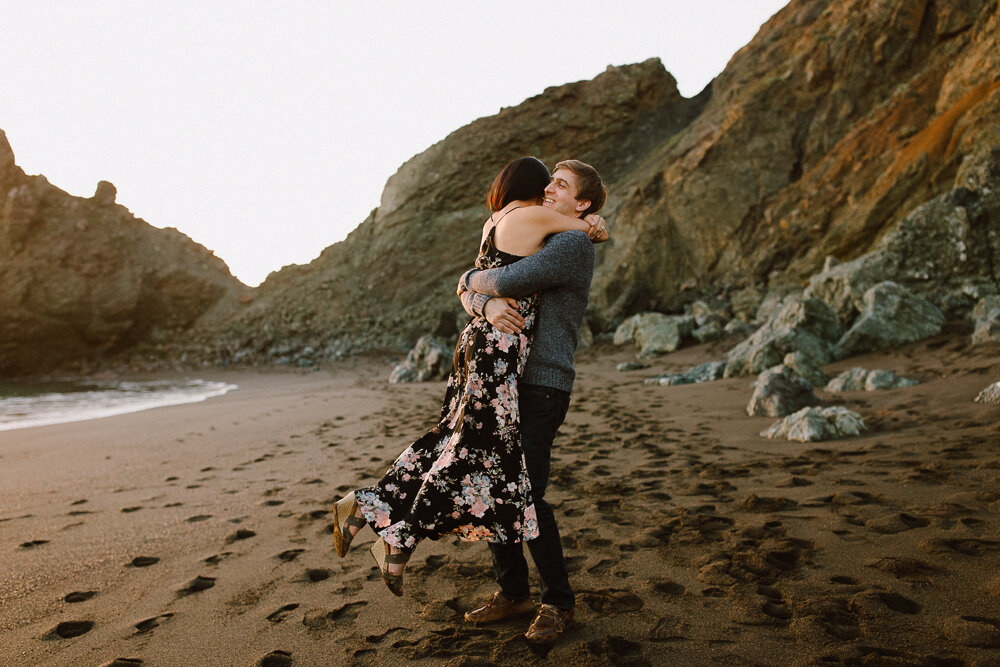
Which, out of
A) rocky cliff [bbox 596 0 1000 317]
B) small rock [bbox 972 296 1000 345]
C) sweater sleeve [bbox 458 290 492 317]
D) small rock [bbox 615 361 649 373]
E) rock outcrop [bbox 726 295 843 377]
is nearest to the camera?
sweater sleeve [bbox 458 290 492 317]

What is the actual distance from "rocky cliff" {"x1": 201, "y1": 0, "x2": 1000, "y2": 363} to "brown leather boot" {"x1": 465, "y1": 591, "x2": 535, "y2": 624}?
913 centimetres

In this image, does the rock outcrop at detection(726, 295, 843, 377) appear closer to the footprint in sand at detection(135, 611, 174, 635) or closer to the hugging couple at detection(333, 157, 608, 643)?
the hugging couple at detection(333, 157, 608, 643)

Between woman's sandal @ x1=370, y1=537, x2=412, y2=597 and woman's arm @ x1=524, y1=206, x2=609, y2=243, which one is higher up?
woman's arm @ x1=524, y1=206, x2=609, y2=243

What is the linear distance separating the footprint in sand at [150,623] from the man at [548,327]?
1209 millimetres

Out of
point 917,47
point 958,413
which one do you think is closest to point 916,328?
point 958,413

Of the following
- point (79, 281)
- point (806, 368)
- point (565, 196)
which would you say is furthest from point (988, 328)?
point (79, 281)

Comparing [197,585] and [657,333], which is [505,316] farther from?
[657,333]

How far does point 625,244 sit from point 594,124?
8.89 m

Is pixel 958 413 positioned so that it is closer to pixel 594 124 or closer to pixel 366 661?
pixel 366 661

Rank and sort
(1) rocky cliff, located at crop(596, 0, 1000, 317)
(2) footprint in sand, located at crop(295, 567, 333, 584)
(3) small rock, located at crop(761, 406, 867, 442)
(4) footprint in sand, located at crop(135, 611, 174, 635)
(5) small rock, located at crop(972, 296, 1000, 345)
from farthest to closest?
(1) rocky cliff, located at crop(596, 0, 1000, 317) < (5) small rock, located at crop(972, 296, 1000, 345) < (3) small rock, located at crop(761, 406, 867, 442) < (2) footprint in sand, located at crop(295, 567, 333, 584) < (4) footprint in sand, located at crop(135, 611, 174, 635)

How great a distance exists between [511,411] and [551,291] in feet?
1.47

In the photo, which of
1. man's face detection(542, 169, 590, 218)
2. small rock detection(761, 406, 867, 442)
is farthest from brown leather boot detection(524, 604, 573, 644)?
small rock detection(761, 406, 867, 442)

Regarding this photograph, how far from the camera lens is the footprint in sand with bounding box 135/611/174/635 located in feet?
6.86

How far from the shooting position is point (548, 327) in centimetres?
199
